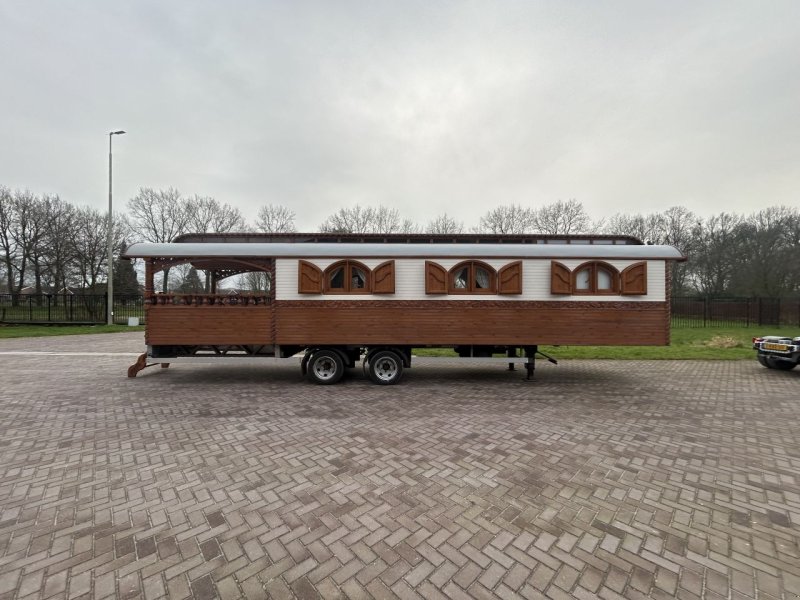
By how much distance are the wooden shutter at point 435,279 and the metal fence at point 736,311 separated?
20240 mm

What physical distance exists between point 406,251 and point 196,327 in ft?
17.2

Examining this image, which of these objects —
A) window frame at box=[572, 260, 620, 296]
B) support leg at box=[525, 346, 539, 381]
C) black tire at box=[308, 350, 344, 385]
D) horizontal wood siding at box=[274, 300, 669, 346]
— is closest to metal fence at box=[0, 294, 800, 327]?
window frame at box=[572, 260, 620, 296]

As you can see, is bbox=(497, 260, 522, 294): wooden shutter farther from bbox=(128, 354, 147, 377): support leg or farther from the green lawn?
bbox=(128, 354, 147, 377): support leg

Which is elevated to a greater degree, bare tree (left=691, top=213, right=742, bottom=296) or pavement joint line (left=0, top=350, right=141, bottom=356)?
bare tree (left=691, top=213, right=742, bottom=296)

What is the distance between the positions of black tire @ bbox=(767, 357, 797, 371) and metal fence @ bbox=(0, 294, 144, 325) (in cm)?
3056

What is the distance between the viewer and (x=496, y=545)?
2467mm

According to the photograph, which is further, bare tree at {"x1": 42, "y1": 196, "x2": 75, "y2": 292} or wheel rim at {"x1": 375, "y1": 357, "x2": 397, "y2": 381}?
bare tree at {"x1": 42, "y1": 196, "x2": 75, "y2": 292}

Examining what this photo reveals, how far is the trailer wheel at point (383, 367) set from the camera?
24.4 feet

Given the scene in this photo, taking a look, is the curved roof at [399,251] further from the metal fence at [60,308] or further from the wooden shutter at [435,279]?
the metal fence at [60,308]

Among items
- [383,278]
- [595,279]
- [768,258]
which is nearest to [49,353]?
[383,278]

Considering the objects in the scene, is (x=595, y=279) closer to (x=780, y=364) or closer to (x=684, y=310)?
(x=780, y=364)

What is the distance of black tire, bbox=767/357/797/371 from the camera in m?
8.80

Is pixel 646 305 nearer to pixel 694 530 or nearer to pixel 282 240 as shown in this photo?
pixel 694 530

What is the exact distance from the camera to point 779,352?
8.62 m
